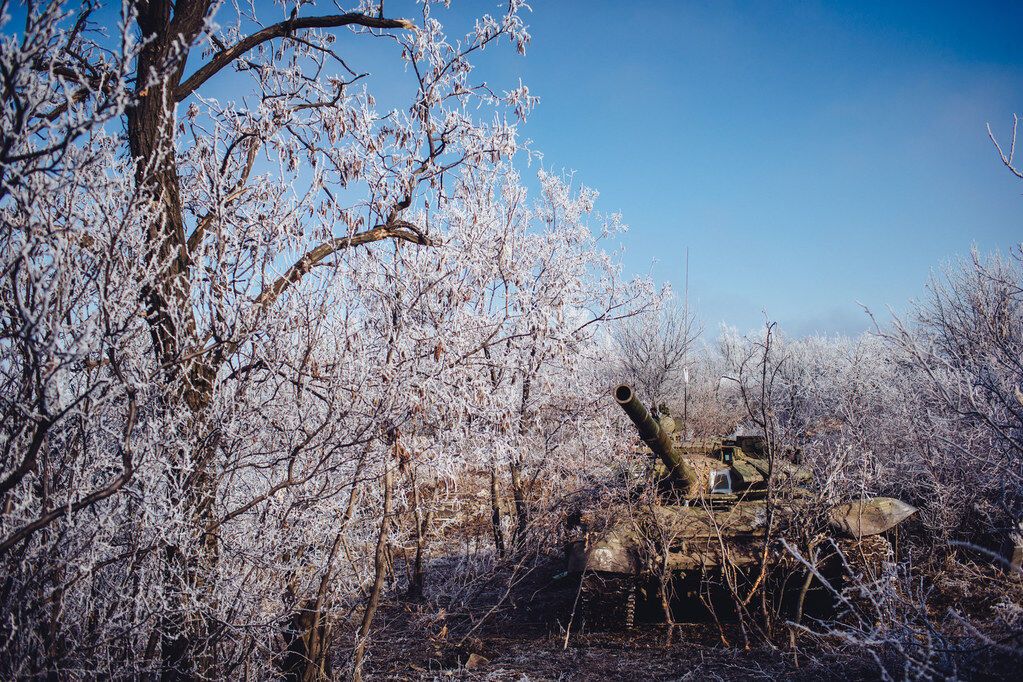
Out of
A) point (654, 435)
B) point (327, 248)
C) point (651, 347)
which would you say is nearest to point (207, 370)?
point (327, 248)

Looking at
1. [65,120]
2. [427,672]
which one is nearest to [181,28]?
[65,120]

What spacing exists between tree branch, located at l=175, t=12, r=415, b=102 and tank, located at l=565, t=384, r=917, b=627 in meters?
4.46

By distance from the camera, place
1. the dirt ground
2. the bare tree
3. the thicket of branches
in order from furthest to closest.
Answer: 1. the bare tree
2. the dirt ground
3. the thicket of branches

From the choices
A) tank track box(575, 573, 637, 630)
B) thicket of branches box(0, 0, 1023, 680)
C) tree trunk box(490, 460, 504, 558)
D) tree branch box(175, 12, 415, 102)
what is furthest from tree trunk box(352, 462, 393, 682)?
tree trunk box(490, 460, 504, 558)

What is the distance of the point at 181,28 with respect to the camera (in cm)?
437

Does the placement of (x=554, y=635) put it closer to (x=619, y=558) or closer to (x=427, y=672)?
(x=619, y=558)

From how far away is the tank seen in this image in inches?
271

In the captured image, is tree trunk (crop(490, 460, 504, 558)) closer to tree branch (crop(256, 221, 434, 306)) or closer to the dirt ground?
the dirt ground

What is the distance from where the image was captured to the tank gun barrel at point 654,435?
19.3 feet

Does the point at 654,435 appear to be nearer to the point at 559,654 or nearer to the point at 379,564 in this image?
the point at 559,654

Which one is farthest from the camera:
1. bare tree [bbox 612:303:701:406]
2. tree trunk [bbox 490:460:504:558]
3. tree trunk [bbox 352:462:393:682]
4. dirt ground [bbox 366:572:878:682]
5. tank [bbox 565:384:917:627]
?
bare tree [bbox 612:303:701:406]

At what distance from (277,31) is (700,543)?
674 centimetres

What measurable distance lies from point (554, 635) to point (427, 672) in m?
1.82

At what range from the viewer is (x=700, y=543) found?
7.13 metres
